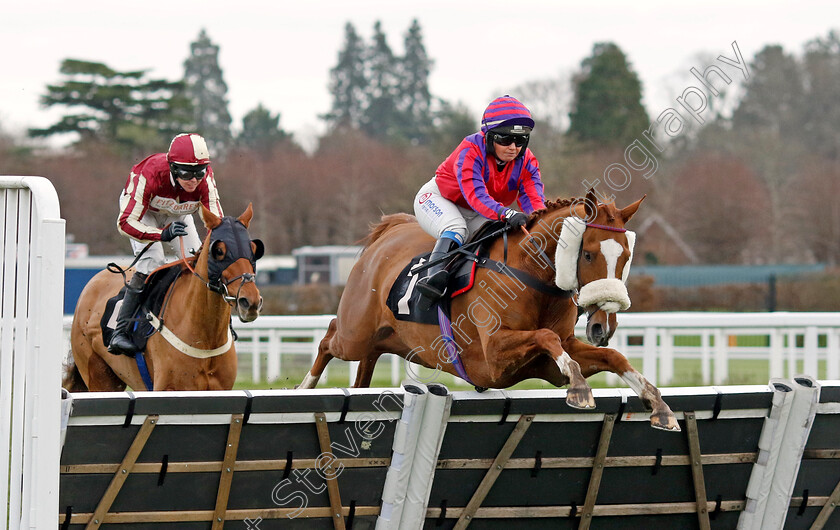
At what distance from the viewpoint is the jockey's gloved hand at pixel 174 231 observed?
18.9ft

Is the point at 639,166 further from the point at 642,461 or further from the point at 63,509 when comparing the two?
the point at 63,509

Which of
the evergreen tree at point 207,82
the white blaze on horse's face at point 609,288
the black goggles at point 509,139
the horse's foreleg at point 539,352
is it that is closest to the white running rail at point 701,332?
the black goggles at point 509,139

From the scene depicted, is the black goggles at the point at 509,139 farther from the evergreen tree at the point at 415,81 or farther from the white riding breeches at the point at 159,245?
the evergreen tree at the point at 415,81

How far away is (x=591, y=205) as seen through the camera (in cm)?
464

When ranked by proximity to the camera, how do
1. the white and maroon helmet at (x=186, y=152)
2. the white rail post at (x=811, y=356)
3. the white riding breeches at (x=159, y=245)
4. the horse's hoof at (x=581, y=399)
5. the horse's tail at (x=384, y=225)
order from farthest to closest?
the white rail post at (x=811, y=356)
the horse's tail at (x=384, y=225)
the white riding breeches at (x=159, y=245)
the white and maroon helmet at (x=186, y=152)
the horse's hoof at (x=581, y=399)

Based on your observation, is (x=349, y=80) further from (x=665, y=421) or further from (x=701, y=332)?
(x=665, y=421)

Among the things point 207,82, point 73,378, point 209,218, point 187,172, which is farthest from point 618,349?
point 207,82

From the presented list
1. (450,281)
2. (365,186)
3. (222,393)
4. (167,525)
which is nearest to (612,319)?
(450,281)

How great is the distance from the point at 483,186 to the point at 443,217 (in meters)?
0.34

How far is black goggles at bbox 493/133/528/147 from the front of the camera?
522cm

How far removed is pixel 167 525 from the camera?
Result: 13.0ft

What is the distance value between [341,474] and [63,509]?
41.3 inches

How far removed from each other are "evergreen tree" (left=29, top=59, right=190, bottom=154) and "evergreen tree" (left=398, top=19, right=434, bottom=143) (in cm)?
2523

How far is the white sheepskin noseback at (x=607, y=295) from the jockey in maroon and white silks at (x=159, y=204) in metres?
2.39
